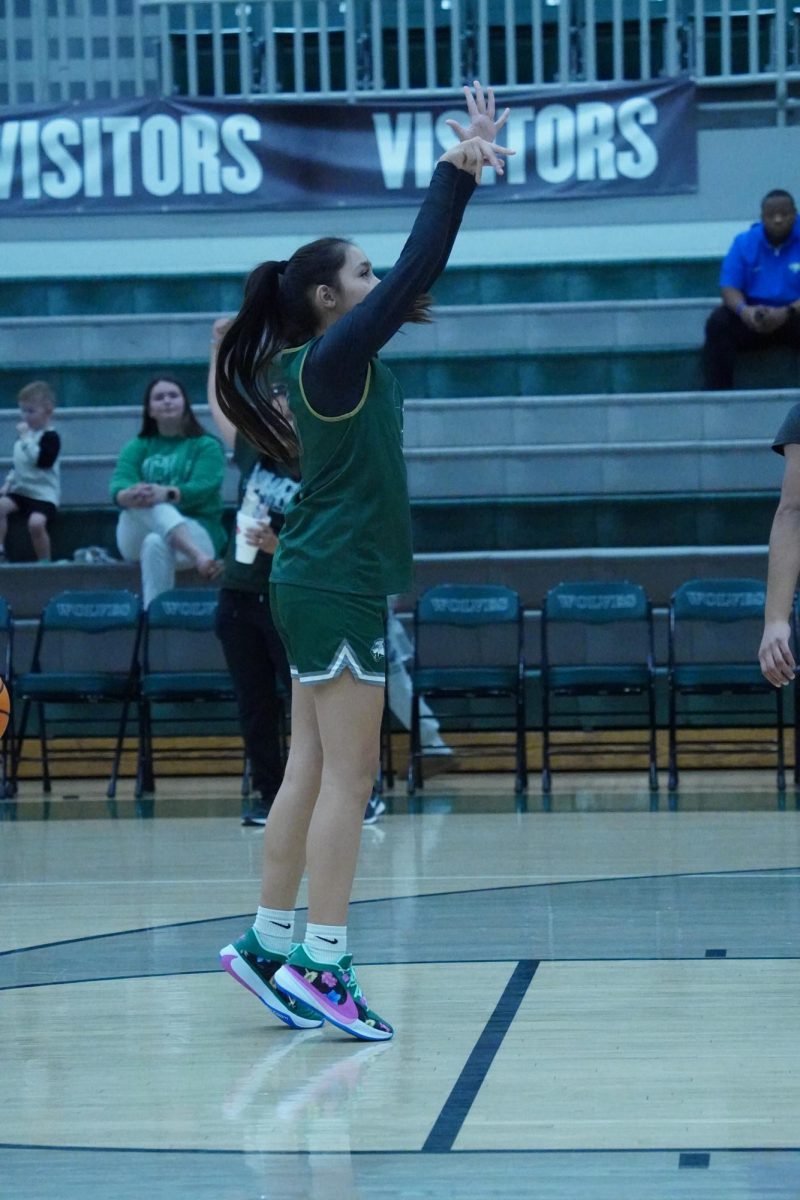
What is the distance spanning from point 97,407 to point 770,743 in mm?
4453

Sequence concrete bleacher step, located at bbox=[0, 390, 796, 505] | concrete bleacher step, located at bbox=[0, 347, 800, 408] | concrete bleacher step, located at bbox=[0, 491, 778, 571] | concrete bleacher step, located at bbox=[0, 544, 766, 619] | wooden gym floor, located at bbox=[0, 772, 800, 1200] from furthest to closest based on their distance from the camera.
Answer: concrete bleacher step, located at bbox=[0, 347, 800, 408]
concrete bleacher step, located at bbox=[0, 390, 796, 505]
concrete bleacher step, located at bbox=[0, 491, 778, 571]
concrete bleacher step, located at bbox=[0, 544, 766, 619]
wooden gym floor, located at bbox=[0, 772, 800, 1200]

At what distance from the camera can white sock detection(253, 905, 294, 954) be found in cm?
358

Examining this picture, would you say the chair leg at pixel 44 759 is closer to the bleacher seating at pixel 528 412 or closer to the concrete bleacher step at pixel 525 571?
the concrete bleacher step at pixel 525 571

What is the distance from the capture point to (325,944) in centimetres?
344

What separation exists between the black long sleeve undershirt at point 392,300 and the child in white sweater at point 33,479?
6.47 meters

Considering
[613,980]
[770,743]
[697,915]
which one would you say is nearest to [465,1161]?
[613,980]

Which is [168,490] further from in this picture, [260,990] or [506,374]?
[260,990]

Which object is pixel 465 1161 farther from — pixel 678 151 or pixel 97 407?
pixel 678 151

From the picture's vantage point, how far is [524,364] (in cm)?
1055

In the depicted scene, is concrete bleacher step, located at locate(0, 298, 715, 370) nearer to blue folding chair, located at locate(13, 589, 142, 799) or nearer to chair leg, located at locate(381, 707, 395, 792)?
blue folding chair, located at locate(13, 589, 142, 799)

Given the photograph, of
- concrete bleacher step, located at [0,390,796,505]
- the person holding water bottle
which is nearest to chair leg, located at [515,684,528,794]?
the person holding water bottle

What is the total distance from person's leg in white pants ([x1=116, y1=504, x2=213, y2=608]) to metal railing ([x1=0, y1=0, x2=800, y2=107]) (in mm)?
3984

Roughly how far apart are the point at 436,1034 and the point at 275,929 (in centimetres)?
40

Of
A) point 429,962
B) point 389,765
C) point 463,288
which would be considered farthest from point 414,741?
point 429,962
